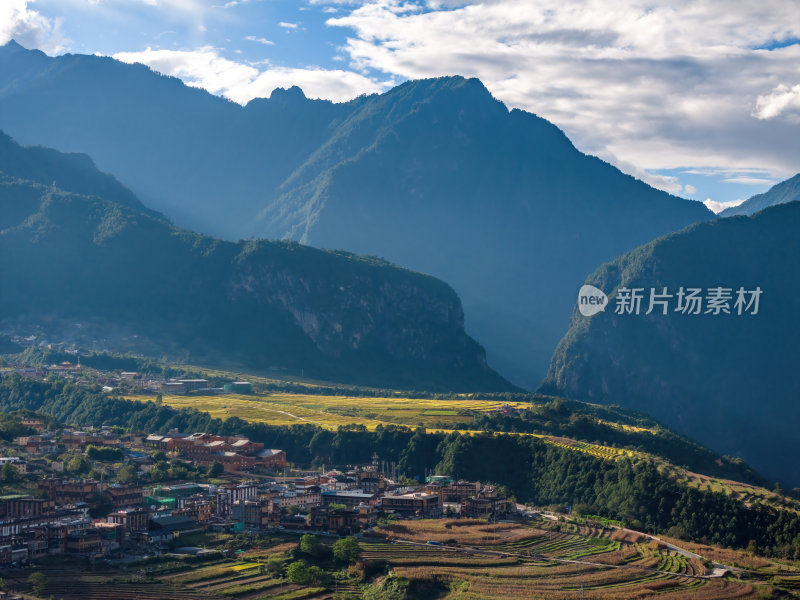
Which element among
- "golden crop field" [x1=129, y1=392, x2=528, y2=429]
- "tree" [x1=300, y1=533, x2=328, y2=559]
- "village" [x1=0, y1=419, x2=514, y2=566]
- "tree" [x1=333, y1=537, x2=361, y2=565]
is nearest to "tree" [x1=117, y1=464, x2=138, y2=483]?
"village" [x1=0, y1=419, x2=514, y2=566]

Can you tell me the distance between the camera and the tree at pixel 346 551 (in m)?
76.6

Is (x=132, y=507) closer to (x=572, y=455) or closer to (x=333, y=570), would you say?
(x=333, y=570)

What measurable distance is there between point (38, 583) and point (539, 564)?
101ft

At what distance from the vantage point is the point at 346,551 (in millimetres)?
77000

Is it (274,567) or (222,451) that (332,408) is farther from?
(274,567)

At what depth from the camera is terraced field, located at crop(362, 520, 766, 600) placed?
69938 mm

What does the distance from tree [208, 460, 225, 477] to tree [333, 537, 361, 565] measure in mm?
29421

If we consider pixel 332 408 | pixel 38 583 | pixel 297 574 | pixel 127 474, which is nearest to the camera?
pixel 38 583

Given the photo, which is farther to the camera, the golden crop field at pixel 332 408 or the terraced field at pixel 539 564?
the golden crop field at pixel 332 408

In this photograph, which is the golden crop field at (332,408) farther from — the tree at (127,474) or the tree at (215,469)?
the tree at (127,474)

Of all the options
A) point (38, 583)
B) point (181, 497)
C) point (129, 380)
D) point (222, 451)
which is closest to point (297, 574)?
point (38, 583)

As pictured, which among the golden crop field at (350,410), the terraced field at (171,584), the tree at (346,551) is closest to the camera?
the terraced field at (171,584)

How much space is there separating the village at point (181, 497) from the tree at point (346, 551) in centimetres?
699

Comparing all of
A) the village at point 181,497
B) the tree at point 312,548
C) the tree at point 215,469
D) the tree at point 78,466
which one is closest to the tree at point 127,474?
the village at point 181,497
